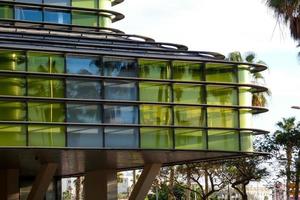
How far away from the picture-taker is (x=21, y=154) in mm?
32875

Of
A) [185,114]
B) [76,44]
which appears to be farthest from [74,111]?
[185,114]

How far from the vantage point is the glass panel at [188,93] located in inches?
1270

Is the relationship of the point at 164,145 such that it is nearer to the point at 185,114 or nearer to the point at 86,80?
the point at 185,114

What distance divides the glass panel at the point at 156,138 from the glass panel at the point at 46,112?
11.3 feet

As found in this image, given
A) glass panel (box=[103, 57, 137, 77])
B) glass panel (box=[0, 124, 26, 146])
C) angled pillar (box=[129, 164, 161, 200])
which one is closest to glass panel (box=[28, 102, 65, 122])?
glass panel (box=[0, 124, 26, 146])

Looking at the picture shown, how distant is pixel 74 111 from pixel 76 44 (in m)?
2.76

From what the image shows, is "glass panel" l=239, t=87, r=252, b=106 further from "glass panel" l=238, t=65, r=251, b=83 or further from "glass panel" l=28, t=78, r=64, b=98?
"glass panel" l=28, t=78, r=64, b=98

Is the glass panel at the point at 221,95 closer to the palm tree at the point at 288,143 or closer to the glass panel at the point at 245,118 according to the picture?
the glass panel at the point at 245,118

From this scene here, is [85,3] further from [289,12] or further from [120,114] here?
[289,12]

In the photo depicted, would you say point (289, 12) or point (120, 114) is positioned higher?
point (289, 12)

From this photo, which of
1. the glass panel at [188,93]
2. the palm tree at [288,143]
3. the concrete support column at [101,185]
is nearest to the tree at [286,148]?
the palm tree at [288,143]

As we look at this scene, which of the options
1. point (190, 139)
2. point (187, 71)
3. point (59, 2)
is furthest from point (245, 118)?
point (59, 2)

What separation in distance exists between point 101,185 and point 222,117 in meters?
8.55

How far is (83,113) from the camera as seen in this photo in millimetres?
30344
